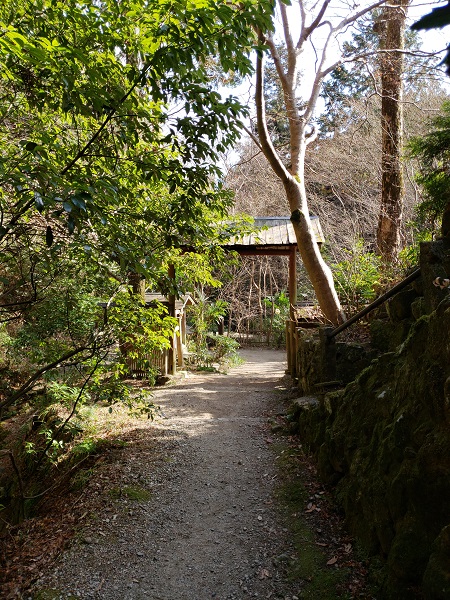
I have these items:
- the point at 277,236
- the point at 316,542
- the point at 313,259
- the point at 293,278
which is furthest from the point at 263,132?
the point at 316,542

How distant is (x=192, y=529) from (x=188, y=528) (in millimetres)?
40

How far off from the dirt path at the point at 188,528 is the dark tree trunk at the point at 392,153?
4419 millimetres

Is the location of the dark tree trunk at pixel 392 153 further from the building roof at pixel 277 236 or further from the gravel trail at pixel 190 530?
the gravel trail at pixel 190 530

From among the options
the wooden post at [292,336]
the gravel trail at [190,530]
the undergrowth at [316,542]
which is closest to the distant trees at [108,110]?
the gravel trail at [190,530]

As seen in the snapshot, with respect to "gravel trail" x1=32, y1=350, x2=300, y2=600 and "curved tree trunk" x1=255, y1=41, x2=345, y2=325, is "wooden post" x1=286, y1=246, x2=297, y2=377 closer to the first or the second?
"curved tree trunk" x1=255, y1=41, x2=345, y2=325

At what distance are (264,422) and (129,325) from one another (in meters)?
2.71

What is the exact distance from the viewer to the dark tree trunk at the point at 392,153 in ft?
26.8

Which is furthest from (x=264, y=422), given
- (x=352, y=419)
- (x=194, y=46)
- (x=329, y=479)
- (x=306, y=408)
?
(x=194, y=46)

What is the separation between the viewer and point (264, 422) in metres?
6.28

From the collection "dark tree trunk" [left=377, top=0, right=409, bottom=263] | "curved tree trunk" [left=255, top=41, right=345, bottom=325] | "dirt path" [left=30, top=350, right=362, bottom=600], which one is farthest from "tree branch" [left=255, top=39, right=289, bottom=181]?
"dirt path" [left=30, top=350, right=362, bottom=600]

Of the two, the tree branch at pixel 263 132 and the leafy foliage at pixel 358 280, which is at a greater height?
the tree branch at pixel 263 132

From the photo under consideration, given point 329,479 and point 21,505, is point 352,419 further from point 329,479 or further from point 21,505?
point 21,505

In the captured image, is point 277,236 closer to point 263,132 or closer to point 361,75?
point 263,132

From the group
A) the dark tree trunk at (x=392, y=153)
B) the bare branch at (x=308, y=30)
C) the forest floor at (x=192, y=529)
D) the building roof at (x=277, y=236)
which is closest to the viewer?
the forest floor at (x=192, y=529)
